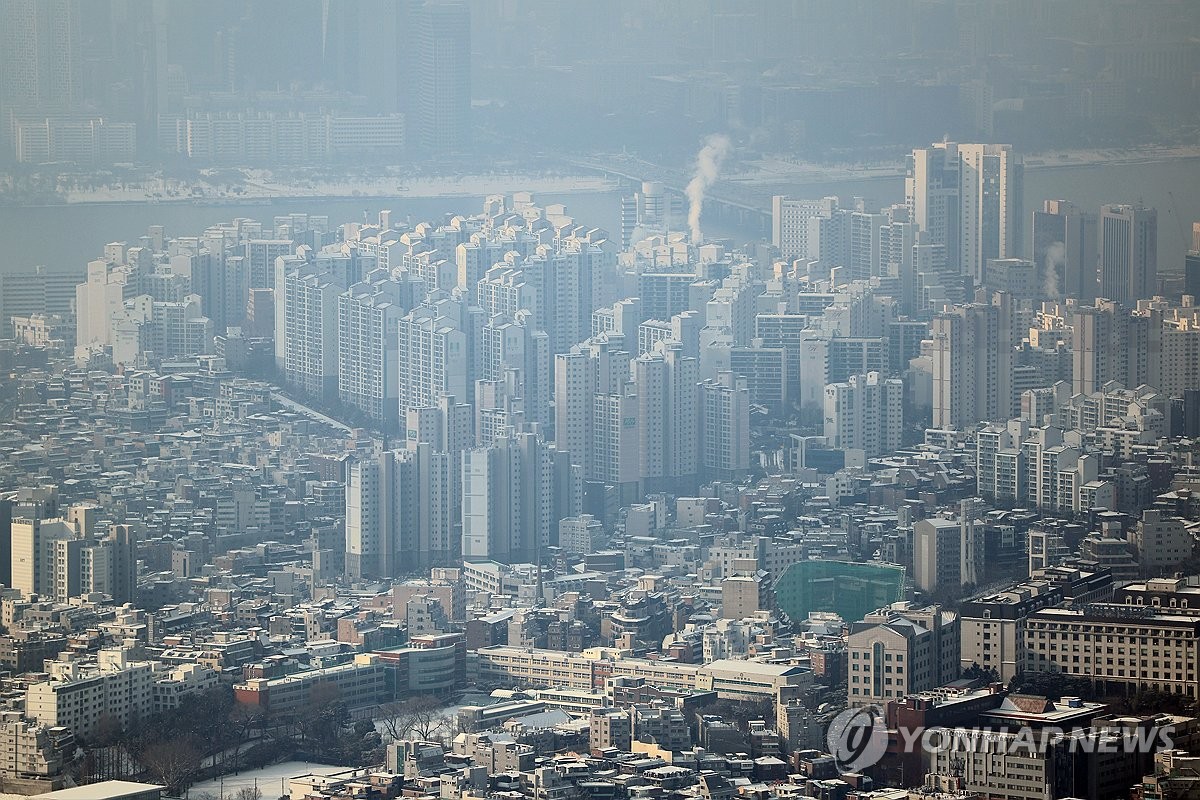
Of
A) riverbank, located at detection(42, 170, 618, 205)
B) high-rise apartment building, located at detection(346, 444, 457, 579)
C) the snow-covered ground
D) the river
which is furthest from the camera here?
riverbank, located at detection(42, 170, 618, 205)

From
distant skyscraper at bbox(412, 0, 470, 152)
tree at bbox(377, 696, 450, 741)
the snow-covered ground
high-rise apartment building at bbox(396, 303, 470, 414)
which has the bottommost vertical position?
the snow-covered ground

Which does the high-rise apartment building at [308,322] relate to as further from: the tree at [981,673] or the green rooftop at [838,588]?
the tree at [981,673]

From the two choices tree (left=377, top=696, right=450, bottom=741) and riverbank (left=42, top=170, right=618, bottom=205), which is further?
riverbank (left=42, top=170, right=618, bottom=205)

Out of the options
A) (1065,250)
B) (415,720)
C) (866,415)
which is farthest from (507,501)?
(1065,250)

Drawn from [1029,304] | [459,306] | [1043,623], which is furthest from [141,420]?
[1043,623]

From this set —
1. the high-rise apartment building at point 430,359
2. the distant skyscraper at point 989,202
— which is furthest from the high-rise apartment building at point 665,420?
the distant skyscraper at point 989,202

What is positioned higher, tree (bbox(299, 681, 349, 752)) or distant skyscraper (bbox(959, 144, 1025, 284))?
distant skyscraper (bbox(959, 144, 1025, 284))

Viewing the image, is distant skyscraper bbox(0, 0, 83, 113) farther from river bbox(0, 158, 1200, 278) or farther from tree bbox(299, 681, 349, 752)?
tree bbox(299, 681, 349, 752)

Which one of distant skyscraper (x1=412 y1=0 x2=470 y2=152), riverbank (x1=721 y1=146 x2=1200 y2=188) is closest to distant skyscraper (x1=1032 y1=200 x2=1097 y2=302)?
riverbank (x1=721 y1=146 x2=1200 y2=188)
